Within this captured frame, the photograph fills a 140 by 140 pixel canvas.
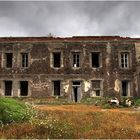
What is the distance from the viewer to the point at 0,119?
1627cm

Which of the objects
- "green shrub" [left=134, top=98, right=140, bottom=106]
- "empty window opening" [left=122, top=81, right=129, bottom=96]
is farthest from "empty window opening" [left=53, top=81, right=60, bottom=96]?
"green shrub" [left=134, top=98, right=140, bottom=106]

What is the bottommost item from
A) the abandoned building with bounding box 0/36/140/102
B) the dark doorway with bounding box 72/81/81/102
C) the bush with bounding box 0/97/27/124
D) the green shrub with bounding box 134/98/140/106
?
the bush with bounding box 0/97/27/124

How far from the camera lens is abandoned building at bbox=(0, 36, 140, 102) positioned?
4078cm

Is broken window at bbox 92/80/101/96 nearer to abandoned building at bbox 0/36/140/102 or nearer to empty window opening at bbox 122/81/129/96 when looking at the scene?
abandoned building at bbox 0/36/140/102

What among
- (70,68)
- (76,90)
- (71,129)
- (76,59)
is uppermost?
(76,59)

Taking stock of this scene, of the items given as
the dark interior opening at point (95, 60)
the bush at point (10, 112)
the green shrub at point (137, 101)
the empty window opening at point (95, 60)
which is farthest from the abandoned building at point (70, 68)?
the bush at point (10, 112)

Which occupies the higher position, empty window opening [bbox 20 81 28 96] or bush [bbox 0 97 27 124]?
→ empty window opening [bbox 20 81 28 96]

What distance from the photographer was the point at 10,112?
16.5 meters

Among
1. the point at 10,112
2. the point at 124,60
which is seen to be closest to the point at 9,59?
the point at 124,60

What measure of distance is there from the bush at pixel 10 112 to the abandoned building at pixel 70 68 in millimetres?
23277

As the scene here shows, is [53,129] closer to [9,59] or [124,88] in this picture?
[124,88]

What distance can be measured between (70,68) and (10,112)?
24.8 m

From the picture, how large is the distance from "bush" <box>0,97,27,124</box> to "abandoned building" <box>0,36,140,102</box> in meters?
23.3

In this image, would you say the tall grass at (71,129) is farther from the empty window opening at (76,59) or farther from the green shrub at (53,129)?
the empty window opening at (76,59)
